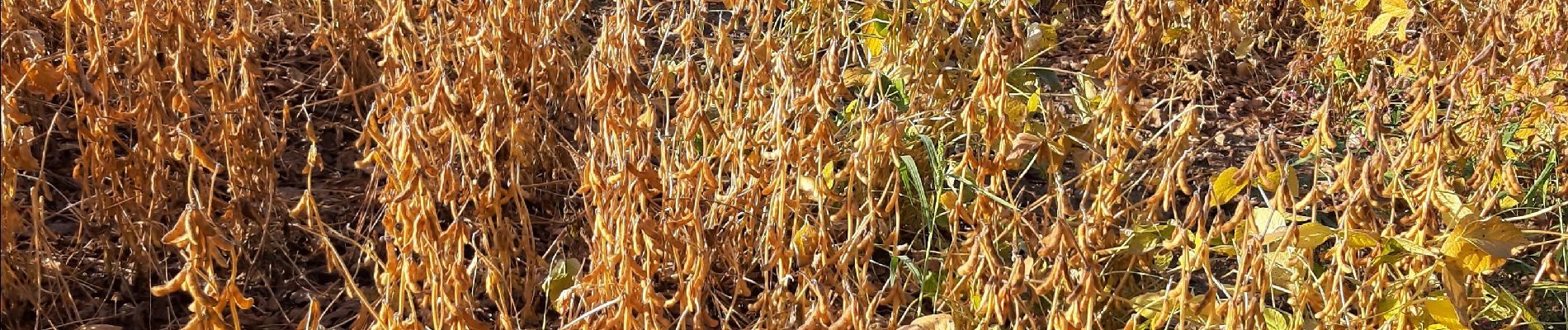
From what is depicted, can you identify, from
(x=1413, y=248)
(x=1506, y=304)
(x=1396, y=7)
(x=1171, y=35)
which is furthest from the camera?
(x=1171, y=35)

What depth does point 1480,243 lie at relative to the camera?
1440 mm

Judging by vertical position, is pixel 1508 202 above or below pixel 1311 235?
below

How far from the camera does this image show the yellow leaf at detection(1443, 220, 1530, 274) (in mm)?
1445

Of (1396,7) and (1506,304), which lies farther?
(1396,7)

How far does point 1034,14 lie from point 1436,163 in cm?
171

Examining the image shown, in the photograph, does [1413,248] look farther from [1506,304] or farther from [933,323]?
[933,323]

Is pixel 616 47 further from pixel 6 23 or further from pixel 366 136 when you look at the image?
pixel 6 23

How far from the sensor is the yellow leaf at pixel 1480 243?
1.45m

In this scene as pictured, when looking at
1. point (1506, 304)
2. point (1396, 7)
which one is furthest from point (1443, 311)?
point (1396, 7)

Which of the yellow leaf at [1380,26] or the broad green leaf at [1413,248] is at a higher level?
the broad green leaf at [1413,248]

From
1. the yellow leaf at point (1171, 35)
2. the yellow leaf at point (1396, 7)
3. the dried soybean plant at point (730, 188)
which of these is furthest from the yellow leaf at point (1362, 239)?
the yellow leaf at point (1171, 35)

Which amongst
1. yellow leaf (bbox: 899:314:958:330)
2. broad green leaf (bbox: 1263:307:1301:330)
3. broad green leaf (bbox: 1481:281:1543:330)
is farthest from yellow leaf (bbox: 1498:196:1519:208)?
yellow leaf (bbox: 899:314:958:330)

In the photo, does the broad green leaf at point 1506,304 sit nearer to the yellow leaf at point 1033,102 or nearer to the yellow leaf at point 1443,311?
the yellow leaf at point 1443,311

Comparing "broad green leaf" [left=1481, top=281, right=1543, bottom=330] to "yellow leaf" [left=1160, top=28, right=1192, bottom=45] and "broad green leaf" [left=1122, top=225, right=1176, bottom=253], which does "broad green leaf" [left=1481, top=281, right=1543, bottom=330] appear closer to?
"broad green leaf" [left=1122, top=225, right=1176, bottom=253]
